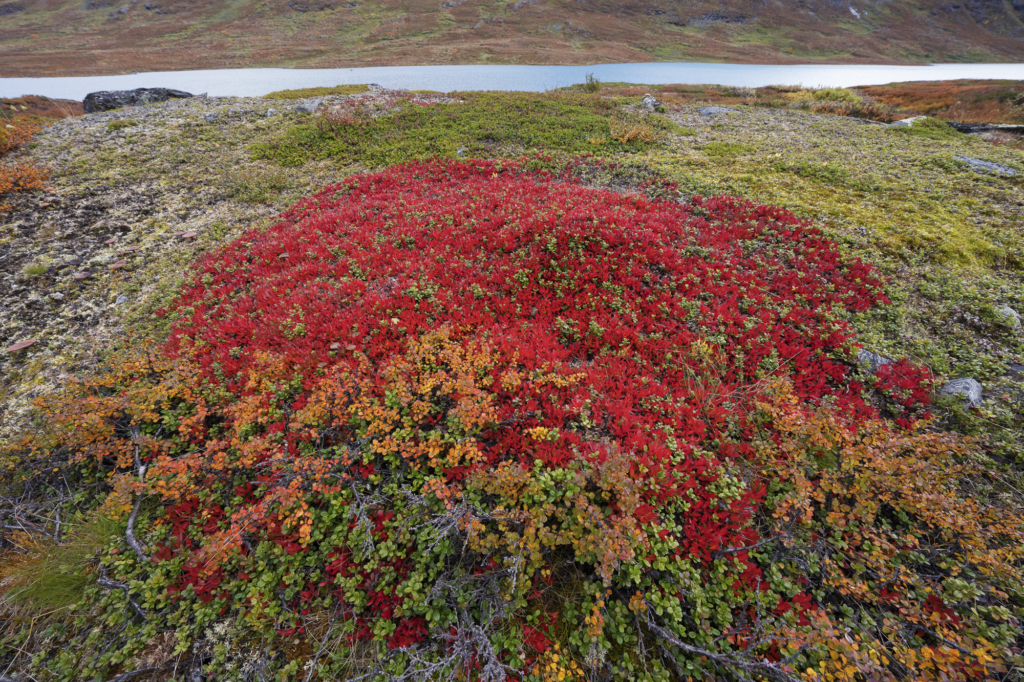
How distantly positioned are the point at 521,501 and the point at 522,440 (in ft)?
2.90

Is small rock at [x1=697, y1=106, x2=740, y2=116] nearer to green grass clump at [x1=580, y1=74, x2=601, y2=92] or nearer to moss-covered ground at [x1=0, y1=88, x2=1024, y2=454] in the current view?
moss-covered ground at [x1=0, y1=88, x2=1024, y2=454]

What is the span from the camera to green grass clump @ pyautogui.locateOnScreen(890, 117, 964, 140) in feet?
60.6

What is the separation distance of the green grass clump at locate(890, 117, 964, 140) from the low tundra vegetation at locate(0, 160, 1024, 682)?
1964 cm

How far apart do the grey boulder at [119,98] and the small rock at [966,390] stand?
3931cm

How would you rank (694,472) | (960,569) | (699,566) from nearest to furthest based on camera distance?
1. (960,569)
2. (699,566)
3. (694,472)

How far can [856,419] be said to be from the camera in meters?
5.73

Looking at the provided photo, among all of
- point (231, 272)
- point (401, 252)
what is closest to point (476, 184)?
point (401, 252)

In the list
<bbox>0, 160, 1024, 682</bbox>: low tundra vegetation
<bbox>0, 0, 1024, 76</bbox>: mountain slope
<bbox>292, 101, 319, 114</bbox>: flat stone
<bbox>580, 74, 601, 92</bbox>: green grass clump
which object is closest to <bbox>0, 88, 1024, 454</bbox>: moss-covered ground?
<bbox>292, 101, 319, 114</bbox>: flat stone

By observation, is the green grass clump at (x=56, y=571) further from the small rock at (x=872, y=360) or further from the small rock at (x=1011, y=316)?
the small rock at (x=1011, y=316)

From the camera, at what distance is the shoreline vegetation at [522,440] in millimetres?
3869

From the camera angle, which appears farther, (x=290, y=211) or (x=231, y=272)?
(x=290, y=211)

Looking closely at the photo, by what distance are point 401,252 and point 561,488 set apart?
7.40 metres

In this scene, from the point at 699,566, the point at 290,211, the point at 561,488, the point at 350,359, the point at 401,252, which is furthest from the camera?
the point at 290,211

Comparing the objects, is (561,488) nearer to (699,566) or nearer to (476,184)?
(699,566)
